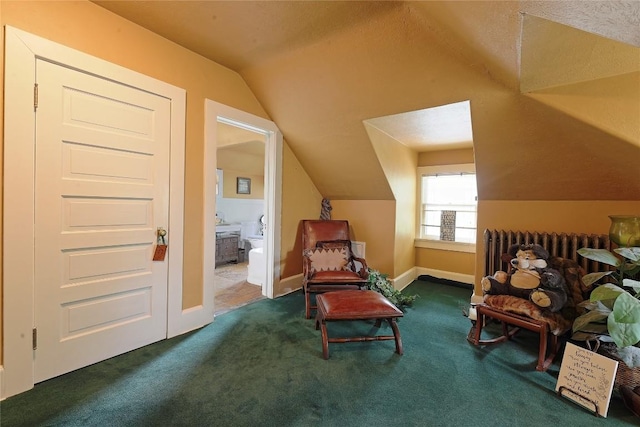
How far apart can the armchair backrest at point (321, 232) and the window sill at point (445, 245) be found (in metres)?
1.37

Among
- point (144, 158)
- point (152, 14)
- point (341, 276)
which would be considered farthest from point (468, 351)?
point (152, 14)

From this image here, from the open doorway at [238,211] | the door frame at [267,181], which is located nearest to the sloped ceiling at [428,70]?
the door frame at [267,181]

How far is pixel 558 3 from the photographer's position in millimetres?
1139

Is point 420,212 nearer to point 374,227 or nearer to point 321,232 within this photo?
point 374,227

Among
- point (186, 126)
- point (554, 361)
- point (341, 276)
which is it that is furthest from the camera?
point (341, 276)

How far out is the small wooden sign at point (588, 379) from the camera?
142 centimetres

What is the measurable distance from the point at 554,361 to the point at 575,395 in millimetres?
462

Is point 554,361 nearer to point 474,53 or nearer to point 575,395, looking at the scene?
point 575,395

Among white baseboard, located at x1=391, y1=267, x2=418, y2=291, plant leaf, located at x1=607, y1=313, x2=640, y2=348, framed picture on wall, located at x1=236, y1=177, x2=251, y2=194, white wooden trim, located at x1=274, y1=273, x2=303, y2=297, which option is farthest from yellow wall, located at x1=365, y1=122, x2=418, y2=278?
framed picture on wall, located at x1=236, y1=177, x2=251, y2=194

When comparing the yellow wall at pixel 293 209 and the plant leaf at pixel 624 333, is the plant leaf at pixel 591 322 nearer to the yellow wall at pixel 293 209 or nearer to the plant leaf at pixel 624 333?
the plant leaf at pixel 624 333

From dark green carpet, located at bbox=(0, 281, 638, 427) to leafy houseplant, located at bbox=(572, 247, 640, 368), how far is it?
0.33 m

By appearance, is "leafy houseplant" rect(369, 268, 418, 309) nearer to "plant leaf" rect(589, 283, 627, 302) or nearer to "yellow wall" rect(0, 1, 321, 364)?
"plant leaf" rect(589, 283, 627, 302)

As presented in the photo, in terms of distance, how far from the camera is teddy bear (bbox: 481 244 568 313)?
1.90 metres

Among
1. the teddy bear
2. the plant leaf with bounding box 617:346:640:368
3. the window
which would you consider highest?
the window
